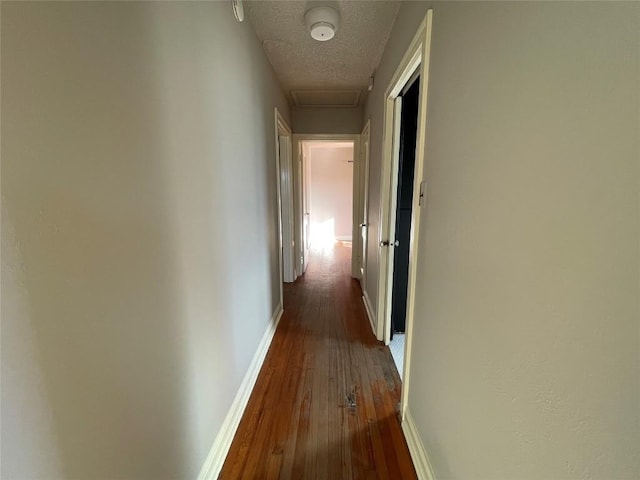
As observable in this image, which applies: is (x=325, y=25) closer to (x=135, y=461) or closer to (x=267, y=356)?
(x=135, y=461)

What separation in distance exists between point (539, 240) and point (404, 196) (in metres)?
1.72

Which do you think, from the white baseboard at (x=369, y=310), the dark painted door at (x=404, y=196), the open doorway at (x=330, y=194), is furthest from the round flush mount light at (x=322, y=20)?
the open doorway at (x=330, y=194)

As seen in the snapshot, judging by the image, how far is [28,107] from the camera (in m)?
0.48

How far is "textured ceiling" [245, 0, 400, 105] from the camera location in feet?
5.35

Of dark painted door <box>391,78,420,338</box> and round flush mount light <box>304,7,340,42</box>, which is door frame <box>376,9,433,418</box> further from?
round flush mount light <box>304,7,340,42</box>

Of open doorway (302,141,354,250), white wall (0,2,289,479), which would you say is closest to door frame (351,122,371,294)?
white wall (0,2,289,479)

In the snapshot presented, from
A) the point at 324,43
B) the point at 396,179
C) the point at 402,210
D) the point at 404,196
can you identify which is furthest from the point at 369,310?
the point at 324,43

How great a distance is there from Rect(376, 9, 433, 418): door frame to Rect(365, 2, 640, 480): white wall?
19 centimetres

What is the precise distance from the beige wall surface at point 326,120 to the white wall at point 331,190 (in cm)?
319

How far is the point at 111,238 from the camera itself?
0.66 m

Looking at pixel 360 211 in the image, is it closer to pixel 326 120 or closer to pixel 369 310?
pixel 326 120

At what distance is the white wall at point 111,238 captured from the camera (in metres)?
0.48

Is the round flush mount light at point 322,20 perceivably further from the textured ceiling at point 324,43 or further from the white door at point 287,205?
the white door at point 287,205

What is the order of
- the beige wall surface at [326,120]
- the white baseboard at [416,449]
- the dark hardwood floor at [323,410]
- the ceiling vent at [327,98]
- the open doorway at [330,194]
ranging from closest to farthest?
1. the white baseboard at [416,449]
2. the dark hardwood floor at [323,410]
3. the ceiling vent at [327,98]
4. the beige wall surface at [326,120]
5. the open doorway at [330,194]
